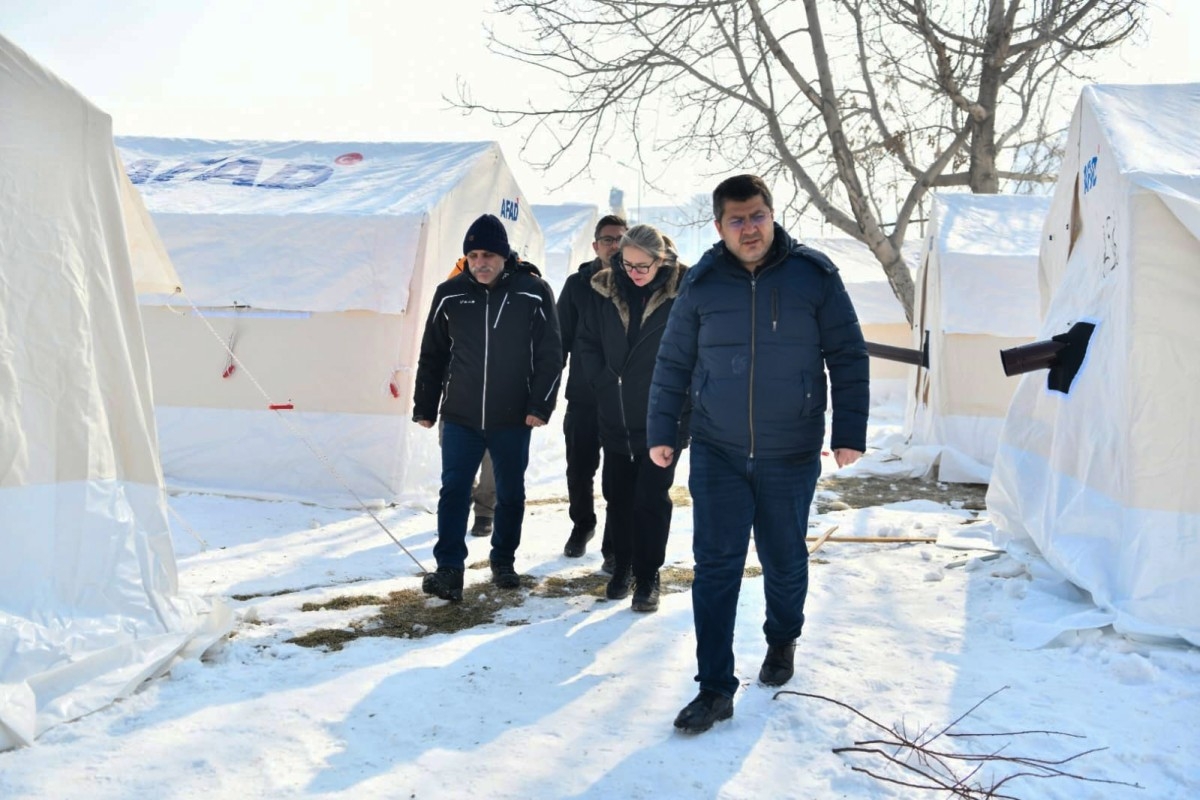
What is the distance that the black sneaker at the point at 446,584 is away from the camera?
4824 millimetres

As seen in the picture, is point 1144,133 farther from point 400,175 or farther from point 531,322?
point 400,175

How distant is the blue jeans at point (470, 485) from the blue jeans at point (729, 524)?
1.64m

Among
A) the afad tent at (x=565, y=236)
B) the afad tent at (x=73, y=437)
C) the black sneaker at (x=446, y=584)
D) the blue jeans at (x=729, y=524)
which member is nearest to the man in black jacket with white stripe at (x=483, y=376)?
the black sneaker at (x=446, y=584)

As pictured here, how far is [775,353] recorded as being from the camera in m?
3.35

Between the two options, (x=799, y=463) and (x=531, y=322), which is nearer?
(x=799, y=463)

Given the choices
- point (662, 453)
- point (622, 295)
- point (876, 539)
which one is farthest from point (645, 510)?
point (876, 539)

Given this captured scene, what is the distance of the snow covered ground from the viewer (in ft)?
9.39

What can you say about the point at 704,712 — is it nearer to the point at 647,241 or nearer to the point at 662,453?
the point at 662,453

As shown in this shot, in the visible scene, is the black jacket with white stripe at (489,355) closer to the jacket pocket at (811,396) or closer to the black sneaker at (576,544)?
the black sneaker at (576,544)

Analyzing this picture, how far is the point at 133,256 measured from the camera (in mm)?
5023

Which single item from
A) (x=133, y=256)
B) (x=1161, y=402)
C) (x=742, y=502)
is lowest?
(x=742, y=502)

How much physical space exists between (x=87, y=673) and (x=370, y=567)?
244 centimetres

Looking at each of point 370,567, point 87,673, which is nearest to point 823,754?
point 87,673

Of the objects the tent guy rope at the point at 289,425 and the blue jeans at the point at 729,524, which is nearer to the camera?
the blue jeans at the point at 729,524
